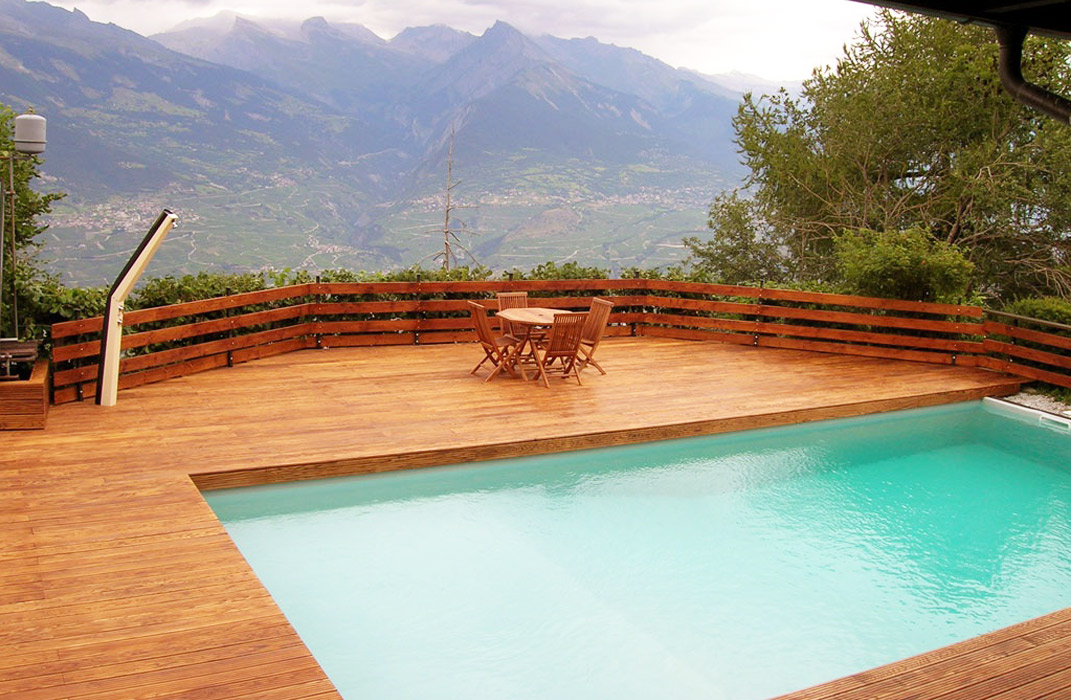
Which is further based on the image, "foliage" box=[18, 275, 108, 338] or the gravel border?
the gravel border

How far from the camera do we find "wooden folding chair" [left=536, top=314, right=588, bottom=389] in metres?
7.97

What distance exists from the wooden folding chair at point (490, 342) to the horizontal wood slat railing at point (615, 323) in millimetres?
1741

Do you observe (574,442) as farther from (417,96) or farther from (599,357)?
(417,96)

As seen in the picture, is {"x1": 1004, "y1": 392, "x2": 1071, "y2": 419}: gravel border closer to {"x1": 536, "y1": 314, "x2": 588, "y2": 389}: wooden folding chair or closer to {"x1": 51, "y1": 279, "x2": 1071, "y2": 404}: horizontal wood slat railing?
{"x1": 51, "y1": 279, "x2": 1071, "y2": 404}: horizontal wood slat railing

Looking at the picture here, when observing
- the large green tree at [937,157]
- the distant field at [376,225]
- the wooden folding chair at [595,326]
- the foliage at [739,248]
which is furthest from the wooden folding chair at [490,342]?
the distant field at [376,225]

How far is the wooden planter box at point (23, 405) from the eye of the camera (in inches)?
241

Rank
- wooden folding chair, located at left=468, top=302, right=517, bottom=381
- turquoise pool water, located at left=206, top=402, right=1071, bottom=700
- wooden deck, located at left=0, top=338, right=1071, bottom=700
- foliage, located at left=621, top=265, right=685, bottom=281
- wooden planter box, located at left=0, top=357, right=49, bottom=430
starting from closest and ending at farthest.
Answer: wooden deck, located at left=0, top=338, right=1071, bottom=700 → turquoise pool water, located at left=206, top=402, right=1071, bottom=700 → wooden planter box, located at left=0, top=357, right=49, bottom=430 → wooden folding chair, located at left=468, top=302, right=517, bottom=381 → foliage, located at left=621, top=265, right=685, bottom=281

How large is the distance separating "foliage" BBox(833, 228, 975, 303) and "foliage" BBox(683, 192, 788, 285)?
11.0 meters

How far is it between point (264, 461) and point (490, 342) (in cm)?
295

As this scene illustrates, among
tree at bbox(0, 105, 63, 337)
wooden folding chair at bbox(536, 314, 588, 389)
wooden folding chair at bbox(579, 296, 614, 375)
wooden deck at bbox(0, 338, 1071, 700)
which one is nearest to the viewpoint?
wooden deck at bbox(0, 338, 1071, 700)

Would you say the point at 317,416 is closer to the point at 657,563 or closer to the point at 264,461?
the point at 264,461

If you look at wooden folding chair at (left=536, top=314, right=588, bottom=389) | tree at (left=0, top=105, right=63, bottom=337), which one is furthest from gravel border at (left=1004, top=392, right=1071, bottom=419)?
tree at (left=0, top=105, right=63, bottom=337)

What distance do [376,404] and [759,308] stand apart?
5.54 m

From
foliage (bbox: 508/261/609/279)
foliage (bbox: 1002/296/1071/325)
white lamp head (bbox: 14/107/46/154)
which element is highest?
white lamp head (bbox: 14/107/46/154)
